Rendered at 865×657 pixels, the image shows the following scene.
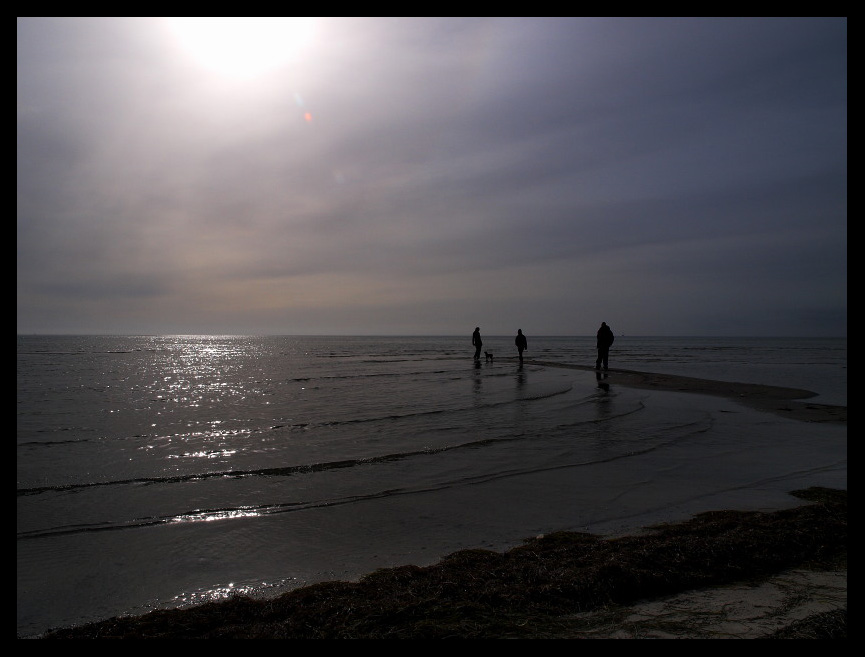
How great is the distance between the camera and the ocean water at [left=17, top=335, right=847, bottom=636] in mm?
5152

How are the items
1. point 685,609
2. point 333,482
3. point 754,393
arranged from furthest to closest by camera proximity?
1. point 754,393
2. point 333,482
3. point 685,609

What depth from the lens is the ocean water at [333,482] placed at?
515cm

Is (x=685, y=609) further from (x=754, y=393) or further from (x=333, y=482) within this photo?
(x=754, y=393)

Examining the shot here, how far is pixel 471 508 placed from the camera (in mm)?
6996

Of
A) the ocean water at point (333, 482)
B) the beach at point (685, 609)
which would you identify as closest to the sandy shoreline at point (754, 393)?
the ocean water at point (333, 482)

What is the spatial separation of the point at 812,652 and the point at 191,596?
473 cm

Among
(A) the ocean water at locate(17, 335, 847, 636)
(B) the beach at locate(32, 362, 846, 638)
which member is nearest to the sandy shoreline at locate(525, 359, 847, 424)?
(A) the ocean water at locate(17, 335, 847, 636)

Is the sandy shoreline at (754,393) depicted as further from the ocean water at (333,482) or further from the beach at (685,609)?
the beach at (685,609)

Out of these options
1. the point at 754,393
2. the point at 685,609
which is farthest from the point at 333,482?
the point at 754,393

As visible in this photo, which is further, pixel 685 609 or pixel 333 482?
pixel 333 482

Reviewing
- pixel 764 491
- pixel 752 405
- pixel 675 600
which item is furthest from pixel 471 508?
pixel 752 405

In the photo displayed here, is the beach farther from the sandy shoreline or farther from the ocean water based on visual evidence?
the sandy shoreline

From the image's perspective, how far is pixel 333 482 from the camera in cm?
842

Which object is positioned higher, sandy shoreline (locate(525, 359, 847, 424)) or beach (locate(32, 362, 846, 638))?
beach (locate(32, 362, 846, 638))
